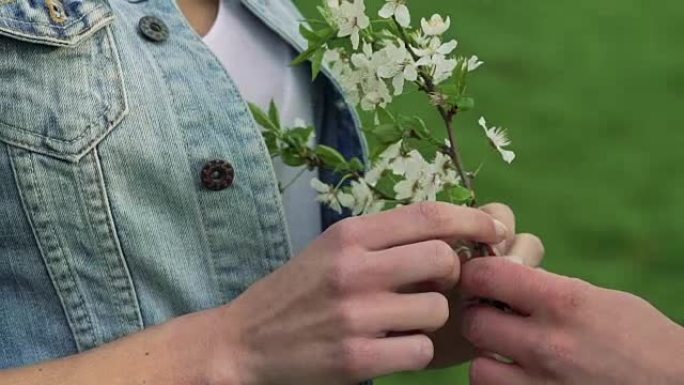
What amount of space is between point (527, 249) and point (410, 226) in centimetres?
24

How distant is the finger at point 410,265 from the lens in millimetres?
953

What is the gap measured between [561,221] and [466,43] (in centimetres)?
84

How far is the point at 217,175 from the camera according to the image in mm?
1090

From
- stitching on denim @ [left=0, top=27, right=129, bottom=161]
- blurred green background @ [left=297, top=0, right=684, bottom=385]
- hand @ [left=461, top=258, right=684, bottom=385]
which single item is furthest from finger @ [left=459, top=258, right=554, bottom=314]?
blurred green background @ [left=297, top=0, right=684, bottom=385]

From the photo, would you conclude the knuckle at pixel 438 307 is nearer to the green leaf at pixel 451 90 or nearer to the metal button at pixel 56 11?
the green leaf at pixel 451 90

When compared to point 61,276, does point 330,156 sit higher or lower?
higher

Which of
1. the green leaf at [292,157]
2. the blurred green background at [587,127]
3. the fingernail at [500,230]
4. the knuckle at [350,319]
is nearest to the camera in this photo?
the knuckle at [350,319]

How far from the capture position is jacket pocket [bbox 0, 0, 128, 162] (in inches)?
39.6

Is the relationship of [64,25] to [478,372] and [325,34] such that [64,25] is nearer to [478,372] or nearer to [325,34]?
[325,34]

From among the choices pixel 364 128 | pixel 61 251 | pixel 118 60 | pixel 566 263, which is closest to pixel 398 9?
pixel 364 128

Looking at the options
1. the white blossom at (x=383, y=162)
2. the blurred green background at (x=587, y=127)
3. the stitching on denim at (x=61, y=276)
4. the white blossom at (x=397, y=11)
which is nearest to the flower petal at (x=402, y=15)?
the white blossom at (x=397, y=11)

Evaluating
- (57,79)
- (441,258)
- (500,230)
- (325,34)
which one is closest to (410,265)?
(441,258)

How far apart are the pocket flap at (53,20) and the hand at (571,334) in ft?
1.29

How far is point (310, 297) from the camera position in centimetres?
96
